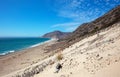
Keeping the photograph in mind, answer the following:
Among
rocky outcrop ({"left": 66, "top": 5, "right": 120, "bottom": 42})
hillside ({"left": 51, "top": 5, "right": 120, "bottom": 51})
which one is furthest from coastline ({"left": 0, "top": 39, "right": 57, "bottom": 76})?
rocky outcrop ({"left": 66, "top": 5, "right": 120, "bottom": 42})

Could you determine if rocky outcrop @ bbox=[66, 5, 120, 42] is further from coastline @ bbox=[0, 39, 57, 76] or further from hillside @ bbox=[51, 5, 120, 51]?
coastline @ bbox=[0, 39, 57, 76]

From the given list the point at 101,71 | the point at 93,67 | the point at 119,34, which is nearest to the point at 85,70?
the point at 93,67

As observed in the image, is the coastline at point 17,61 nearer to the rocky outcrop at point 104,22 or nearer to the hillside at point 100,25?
the hillside at point 100,25

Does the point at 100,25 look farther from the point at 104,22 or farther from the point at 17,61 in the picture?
the point at 17,61

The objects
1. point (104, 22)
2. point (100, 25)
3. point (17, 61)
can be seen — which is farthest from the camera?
point (104, 22)

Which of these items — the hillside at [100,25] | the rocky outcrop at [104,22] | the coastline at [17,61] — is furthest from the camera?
the rocky outcrop at [104,22]

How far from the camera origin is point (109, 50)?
12398 mm

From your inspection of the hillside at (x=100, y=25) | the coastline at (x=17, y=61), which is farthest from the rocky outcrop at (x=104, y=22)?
the coastline at (x=17, y=61)

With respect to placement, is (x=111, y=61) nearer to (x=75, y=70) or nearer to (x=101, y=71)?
(x=101, y=71)

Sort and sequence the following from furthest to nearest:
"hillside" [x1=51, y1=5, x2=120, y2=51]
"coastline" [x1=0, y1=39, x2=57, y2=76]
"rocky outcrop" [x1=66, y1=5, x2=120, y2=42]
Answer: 1. "rocky outcrop" [x1=66, y1=5, x2=120, y2=42]
2. "hillside" [x1=51, y1=5, x2=120, y2=51]
3. "coastline" [x1=0, y1=39, x2=57, y2=76]

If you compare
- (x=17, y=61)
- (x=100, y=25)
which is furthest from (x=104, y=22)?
(x=17, y=61)

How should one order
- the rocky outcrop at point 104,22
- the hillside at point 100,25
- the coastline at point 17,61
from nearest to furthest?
the coastline at point 17,61, the hillside at point 100,25, the rocky outcrop at point 104,22

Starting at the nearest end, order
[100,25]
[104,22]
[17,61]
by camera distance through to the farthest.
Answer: [100,25] → [17,61] → [104,22]

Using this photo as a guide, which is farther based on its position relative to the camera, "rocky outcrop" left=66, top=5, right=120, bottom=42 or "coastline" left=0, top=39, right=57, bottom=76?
"rocky outcrop" left=66, top=5, right=120, bottom=42
